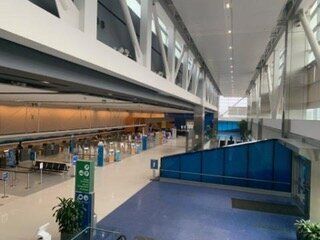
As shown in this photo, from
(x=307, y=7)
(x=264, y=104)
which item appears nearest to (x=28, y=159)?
(x=307, y=7)

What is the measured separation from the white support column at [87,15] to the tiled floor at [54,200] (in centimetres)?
498

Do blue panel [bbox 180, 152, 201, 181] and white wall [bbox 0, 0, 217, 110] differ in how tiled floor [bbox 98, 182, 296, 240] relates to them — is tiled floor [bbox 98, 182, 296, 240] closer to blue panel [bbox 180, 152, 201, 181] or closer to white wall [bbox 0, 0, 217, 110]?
blue panel [bbox 180, 152, 201, 181]

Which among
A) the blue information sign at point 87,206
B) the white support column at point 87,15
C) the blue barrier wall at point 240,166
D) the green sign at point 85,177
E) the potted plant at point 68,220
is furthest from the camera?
the blue barrier wall at point 240,166

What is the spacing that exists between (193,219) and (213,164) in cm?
442

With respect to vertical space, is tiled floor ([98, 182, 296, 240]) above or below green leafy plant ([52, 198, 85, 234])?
below

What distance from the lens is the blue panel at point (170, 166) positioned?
12531mm

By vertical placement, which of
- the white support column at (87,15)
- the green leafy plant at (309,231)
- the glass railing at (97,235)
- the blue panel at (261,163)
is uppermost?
the white support column at (87,15)

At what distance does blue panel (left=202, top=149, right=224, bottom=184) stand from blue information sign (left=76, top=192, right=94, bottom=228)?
678cm

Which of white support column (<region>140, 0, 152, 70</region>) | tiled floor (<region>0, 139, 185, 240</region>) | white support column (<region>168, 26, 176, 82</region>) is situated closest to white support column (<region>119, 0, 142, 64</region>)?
white support column (<region>140, 0, 152, 70</region>)

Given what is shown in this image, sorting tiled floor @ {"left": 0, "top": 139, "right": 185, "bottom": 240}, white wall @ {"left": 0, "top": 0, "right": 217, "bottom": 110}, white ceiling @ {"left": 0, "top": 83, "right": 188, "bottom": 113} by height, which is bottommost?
tiled floor @ {"left": 0, "top": 139, "right": 185, "bottom": 240}

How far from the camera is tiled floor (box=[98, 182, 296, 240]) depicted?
22.9 feet

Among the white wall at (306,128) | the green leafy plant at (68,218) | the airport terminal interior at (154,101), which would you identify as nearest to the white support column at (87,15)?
the airport terminal interior at (154,101)

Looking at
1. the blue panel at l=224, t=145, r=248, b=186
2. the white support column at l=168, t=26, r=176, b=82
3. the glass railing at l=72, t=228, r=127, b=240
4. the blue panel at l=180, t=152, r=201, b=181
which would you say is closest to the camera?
the glass railing at l=72, t=228, r=127, b=240

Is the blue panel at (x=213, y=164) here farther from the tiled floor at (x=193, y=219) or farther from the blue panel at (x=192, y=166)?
the tiled floor at (x=193, y=219)
